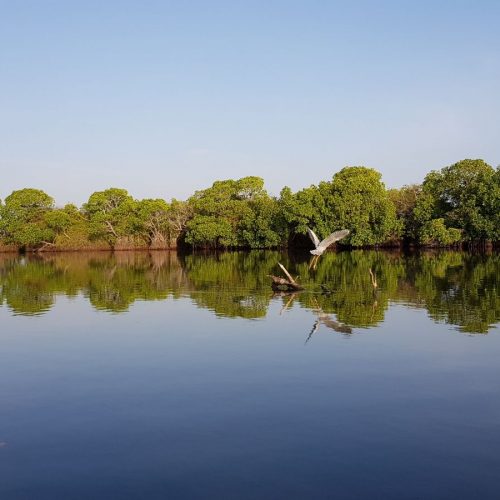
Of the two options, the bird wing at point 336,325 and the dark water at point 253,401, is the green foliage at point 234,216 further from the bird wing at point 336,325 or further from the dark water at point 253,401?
the bird wing at point 336,325

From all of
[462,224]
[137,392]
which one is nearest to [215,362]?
[137,392]

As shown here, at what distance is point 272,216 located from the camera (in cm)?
7744

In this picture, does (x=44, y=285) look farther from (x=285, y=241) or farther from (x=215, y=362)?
(x=285, y=241)

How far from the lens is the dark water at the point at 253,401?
8.09 m

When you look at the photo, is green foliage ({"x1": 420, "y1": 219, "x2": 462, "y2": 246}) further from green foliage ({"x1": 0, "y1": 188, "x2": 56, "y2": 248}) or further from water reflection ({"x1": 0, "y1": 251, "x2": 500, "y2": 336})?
green foliage ({"x1": 0, "y1": 188, "x2": 56, "y2": 248})

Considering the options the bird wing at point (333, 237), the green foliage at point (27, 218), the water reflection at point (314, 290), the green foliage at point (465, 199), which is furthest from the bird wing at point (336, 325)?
the green foliage at point (27, 218)

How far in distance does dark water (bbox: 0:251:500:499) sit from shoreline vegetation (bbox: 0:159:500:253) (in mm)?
47327

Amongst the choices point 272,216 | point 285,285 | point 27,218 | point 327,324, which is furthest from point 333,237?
point 27,218

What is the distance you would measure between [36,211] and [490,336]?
77.5 m

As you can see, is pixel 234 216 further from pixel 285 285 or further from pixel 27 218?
pixel 285 285

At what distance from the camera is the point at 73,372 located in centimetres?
1401

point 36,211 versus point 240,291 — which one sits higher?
point 36,211

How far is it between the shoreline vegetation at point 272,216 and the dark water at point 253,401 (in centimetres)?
4733

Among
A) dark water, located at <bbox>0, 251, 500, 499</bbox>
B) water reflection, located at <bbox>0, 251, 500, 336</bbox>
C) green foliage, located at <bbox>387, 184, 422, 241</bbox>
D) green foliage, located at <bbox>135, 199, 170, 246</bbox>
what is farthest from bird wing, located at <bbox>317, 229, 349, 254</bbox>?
green foliage, located at <bbox>135, 199, 170, 246</bbox>
